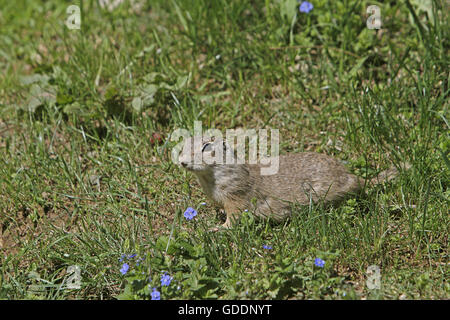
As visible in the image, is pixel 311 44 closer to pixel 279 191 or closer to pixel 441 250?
pixel 279 191

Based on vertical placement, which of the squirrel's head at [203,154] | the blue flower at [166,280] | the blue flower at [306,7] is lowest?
the blue flower at [166,280]

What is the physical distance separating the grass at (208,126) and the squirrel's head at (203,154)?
0.37m

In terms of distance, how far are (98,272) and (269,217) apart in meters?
1.27

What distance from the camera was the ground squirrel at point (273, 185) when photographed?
413 cm

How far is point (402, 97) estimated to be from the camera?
4.88m

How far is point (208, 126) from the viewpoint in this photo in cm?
508

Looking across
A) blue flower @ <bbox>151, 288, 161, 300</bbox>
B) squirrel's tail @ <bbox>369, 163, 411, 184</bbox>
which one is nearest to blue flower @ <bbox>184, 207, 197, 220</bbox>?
blue flower @ <bbox>151, 288, 161, 300</bbox>

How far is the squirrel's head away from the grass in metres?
0.37

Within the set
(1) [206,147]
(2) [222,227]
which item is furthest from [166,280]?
(1) [206,147]

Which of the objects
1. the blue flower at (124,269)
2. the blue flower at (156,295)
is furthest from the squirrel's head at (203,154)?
the blue flower at (156,295)

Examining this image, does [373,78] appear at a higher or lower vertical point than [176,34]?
lower

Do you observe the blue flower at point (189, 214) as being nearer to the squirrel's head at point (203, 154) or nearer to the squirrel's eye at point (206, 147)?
the squirrel's head at point (203, 154)
